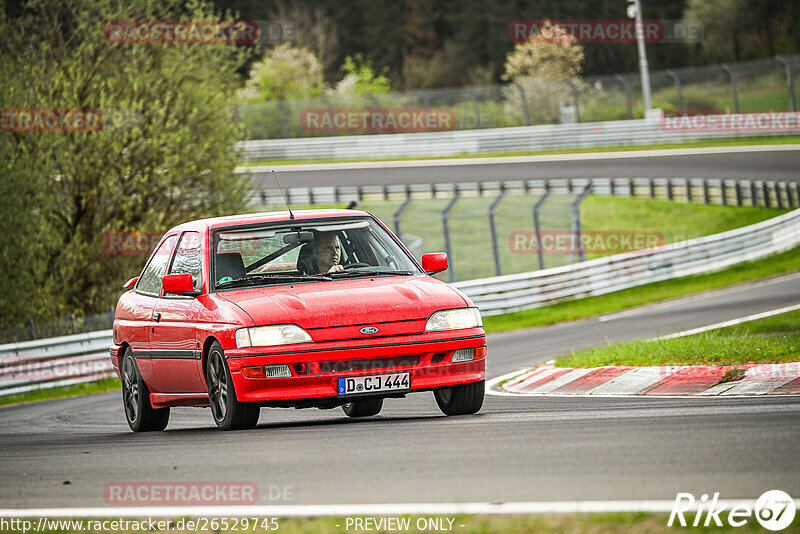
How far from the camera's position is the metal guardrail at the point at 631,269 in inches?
1069

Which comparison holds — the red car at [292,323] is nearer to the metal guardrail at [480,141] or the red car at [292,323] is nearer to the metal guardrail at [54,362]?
the metal guardrail at [54,362]

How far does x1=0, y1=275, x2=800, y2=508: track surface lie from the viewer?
571 cm

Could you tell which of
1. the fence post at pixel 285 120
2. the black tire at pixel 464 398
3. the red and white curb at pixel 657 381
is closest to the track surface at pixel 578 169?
the fence post at pixel 285 120

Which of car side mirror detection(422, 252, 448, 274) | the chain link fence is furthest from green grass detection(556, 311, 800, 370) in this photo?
the chain link fence

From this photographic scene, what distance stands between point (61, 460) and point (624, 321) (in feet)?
52.7

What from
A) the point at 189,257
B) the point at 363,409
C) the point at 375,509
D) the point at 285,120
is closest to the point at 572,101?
the point at 285,120

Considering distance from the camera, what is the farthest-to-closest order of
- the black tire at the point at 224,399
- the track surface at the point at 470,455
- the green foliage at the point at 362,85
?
the green foliage at the point at 362,85
the black tire at the point at 224,399
the track surface at the point at 470,455

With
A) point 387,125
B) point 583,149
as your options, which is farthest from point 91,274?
point 387,125

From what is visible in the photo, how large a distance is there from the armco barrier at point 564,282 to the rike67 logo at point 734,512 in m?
17.1

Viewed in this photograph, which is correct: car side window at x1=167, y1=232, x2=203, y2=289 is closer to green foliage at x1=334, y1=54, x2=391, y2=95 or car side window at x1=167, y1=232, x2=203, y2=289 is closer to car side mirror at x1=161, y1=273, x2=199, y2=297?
car side mirror at x1=161, y1=273, x2=199, y2=297

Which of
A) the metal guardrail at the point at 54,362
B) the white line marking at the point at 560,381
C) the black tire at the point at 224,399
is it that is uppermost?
the black tire at the point at 224,399

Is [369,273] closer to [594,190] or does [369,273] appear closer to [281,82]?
[594,190]

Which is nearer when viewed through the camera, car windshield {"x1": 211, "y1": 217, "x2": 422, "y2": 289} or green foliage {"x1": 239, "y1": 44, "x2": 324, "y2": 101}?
car windshield {"x1": 211, "y1": 217, "x2": 422, "y2": 289}

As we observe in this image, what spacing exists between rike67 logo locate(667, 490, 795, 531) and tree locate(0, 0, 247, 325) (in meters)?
20.2
